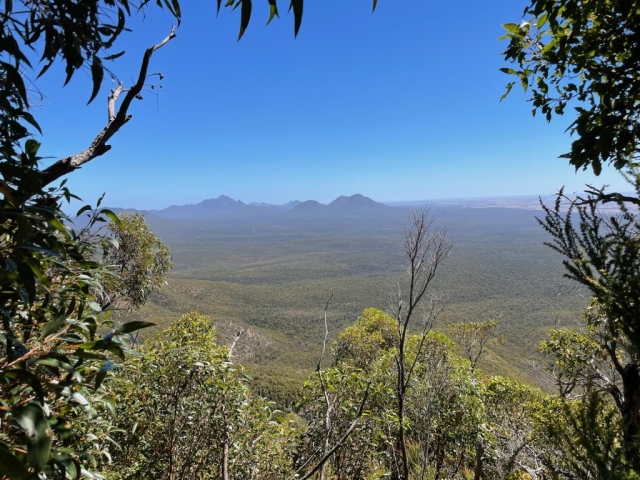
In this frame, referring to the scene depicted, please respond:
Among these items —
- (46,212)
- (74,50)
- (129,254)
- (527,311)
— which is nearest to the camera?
(46,212)

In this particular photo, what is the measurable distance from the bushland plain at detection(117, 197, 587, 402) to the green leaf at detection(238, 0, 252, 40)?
2357 millimetres

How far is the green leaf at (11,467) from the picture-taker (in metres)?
0.59

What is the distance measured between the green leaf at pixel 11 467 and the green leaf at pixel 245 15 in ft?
3.35

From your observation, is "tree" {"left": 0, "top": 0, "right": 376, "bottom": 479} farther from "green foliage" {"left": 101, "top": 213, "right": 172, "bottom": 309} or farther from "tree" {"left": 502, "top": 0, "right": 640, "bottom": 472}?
"green foliage" {"left": 101, "top": 213, "right": 172, "bottom": 309}

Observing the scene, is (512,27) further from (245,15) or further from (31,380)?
(31,380)

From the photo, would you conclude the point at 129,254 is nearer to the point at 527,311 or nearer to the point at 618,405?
the point at 618,405

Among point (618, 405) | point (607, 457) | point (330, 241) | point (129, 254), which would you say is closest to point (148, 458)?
point (607, 457)

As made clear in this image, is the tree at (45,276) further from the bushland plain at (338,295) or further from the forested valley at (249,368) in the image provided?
the bushland plain at (338,295)

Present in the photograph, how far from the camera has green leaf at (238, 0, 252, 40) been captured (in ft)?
3.01

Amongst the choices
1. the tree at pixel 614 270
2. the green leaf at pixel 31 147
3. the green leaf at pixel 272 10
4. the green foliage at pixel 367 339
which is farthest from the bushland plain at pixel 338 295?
the green leaf at pixel 31 147

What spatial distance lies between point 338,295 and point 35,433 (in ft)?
278

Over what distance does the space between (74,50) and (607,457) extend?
303 centimetres

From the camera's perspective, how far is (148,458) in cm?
331

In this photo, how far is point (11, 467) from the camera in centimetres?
59
